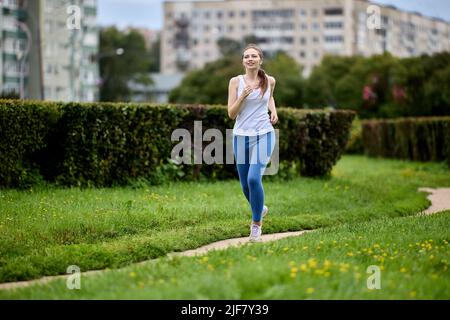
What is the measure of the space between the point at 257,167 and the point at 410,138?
20826 mm

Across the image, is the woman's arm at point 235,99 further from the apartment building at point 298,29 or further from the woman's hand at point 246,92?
the apartment building at point 298,29

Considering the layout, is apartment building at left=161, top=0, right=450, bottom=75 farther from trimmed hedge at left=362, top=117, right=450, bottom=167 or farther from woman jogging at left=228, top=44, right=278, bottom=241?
woman jogging at left=228, top=44, right=278, bottom=241

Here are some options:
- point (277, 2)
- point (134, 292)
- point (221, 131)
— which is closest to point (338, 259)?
point (134, 292)

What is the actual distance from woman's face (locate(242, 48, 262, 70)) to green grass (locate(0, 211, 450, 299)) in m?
2.20

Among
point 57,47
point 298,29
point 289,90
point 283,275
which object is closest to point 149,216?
point 283,275

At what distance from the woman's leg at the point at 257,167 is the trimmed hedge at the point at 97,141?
517cm

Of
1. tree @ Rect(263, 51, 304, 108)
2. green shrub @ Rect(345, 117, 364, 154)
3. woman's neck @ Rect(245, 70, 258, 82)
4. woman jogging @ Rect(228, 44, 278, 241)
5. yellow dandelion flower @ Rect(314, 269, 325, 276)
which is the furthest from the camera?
tree @ Rect(263, 51, 304, 108)

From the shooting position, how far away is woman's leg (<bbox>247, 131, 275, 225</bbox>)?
9.39m

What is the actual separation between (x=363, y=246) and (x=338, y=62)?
6756 cm

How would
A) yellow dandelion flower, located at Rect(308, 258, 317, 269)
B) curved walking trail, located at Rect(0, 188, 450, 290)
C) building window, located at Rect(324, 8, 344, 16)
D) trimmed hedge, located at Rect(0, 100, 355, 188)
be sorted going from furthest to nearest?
building window, located at Rect(324, 8, 344, 16)
trimmed hedge, located at Rect(0, 100, 355, 188)
curved walking trail, located at Rect(0, 188, 450, 290)
yellow dandelion flower, located at Rect(308, 258, 317, 269)

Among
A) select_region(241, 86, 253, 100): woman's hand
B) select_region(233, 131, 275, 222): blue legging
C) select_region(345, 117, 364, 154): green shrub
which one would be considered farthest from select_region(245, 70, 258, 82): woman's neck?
select_region(345, 117, 364, 154): green shrub

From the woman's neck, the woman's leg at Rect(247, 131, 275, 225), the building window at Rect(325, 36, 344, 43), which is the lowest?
the woman's leg at Rect(247, 131, 275, 225)

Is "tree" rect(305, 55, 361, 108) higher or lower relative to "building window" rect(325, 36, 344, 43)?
lower

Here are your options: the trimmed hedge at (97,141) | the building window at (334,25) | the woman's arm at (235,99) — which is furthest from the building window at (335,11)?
the woman's arm at (235,99)
